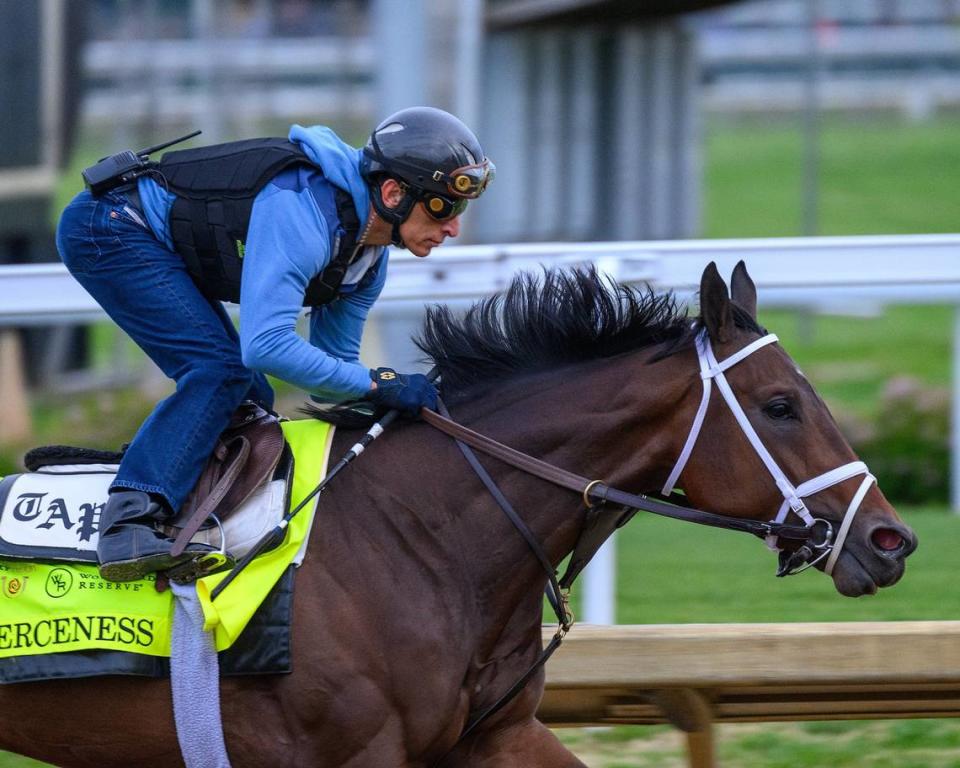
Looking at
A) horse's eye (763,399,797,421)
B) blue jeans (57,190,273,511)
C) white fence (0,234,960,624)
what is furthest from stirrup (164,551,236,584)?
white fence (0,234,960,624)

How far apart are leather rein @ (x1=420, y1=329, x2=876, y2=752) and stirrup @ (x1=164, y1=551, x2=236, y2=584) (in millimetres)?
593

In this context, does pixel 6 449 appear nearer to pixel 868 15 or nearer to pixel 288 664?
pixel 288 664

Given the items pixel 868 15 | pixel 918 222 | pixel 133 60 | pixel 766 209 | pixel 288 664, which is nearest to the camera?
pixel 288 664

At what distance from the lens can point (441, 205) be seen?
354 centimetres

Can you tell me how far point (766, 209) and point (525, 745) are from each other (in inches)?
818

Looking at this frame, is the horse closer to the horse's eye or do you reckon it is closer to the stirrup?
the horse's eye

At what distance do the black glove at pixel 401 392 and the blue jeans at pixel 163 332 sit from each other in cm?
32

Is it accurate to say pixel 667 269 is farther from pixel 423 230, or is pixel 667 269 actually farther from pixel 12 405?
pixel 12 405

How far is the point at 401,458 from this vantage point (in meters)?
3.51

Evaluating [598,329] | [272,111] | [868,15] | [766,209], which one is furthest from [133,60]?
[868,15]

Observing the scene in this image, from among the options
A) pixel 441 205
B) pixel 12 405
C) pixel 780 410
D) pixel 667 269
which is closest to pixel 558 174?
pixel 12 405

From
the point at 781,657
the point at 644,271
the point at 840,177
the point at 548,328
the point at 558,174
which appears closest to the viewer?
the point at 548,328

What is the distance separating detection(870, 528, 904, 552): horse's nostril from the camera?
328cm

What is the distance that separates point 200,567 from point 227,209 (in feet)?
2.75
